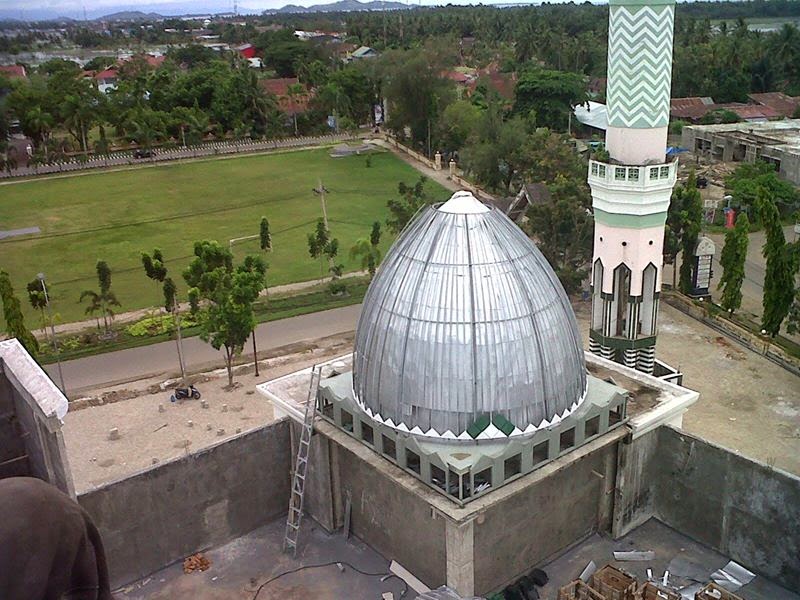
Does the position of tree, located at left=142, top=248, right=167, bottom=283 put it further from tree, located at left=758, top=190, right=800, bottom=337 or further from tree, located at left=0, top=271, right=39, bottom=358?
tree, located at left=758, top=190, right=800, bottom=337

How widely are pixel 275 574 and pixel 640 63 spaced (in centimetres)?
1770

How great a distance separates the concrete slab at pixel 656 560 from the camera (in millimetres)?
19141

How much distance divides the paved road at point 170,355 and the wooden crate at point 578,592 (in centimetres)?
2215

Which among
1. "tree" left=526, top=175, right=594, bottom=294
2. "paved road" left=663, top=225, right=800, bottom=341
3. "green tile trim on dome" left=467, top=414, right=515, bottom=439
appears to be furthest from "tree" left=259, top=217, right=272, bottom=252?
"green tile trim on dome" left=467, top=414, right=515, bottom=439

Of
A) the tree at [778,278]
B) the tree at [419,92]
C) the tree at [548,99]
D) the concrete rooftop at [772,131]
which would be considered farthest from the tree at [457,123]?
the tree at [778,278]

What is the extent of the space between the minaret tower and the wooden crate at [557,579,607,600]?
9976 mm

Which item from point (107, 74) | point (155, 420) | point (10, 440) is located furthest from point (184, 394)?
point (107, 74)

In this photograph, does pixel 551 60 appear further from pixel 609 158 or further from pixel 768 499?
pixel 768 499

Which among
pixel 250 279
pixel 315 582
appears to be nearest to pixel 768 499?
pixel 315 582

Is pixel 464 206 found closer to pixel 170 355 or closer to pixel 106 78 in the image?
pixel 170 355

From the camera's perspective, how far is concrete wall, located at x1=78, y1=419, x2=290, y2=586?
18969 mm

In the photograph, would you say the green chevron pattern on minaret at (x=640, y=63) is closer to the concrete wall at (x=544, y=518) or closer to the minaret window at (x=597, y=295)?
the minaret window at (x=597, y=295)

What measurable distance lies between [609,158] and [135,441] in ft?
63.9

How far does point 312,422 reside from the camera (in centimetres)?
2030
